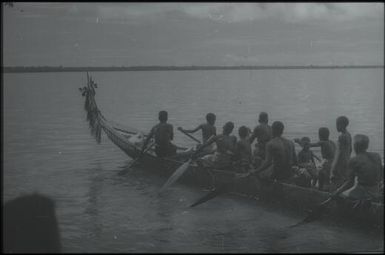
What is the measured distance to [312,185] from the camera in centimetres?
1151

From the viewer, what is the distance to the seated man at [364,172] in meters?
8.63

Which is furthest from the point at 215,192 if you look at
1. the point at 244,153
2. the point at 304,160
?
the point at 304,160

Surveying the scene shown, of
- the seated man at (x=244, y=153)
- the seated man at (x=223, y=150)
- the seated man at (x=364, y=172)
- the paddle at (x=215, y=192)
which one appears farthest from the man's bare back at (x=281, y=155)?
the seated man at (x=364, y=172)

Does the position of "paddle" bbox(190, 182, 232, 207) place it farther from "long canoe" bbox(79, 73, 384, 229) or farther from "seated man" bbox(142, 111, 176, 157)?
"seated man" bbox(142, 111, 176, 157)

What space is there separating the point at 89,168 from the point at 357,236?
12.3 metres

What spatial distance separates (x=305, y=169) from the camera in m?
11.2

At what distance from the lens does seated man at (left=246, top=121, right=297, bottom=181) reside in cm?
1069

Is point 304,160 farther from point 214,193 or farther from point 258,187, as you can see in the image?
point 214,193

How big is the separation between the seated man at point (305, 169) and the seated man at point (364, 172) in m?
1.94

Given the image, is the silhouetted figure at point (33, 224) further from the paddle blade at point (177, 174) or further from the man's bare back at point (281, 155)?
the paddle blade at point (177, 174)

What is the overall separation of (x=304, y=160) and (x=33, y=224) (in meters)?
8.42

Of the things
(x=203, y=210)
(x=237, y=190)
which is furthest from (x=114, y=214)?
(x=237, y=190)

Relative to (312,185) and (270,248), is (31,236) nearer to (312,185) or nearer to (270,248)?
(270,248)

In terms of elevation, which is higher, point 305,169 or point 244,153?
point 244,153
